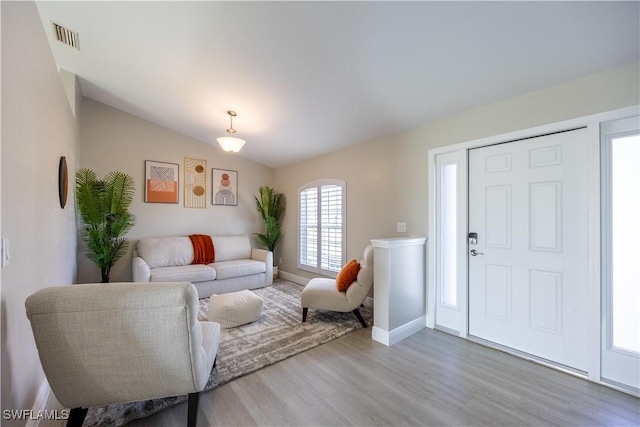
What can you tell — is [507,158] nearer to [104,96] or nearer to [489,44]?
[489,44]

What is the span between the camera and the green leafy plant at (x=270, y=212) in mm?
5469

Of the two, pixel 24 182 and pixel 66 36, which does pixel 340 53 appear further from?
pixel 66 36

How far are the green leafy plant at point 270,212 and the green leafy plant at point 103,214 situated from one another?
2273mm

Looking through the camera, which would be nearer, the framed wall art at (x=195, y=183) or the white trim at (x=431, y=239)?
the white trim at (x=431, y=239)

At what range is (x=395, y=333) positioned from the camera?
8.93 ft

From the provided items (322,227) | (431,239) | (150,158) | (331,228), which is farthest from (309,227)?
(150,158)

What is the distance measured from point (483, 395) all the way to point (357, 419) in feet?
3.21

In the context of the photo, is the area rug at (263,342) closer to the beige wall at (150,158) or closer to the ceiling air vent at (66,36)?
the beige wall at (150,158)

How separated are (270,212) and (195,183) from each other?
1.53m

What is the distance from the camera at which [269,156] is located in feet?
17.2

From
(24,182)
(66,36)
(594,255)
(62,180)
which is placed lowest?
(594,255)

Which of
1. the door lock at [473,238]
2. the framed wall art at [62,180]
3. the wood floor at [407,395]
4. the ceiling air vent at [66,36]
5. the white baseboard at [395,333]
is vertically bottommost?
the wood floor at [407,395]

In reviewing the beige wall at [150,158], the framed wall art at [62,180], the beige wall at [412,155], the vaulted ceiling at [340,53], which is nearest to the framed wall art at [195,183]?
the beige wall at [150,158]

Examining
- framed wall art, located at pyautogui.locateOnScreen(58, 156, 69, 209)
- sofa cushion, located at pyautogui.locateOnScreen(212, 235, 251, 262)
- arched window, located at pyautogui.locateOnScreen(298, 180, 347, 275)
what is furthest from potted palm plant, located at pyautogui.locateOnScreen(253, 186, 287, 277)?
framed wall art, located at pyautogui.locateOnScreen(58, 156, 69, 209)
